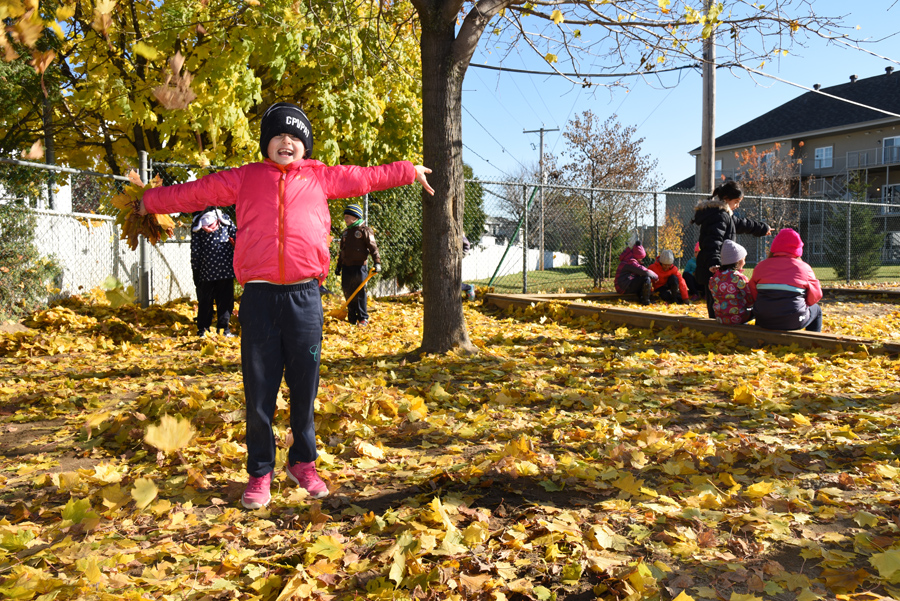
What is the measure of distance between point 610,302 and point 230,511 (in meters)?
8.79

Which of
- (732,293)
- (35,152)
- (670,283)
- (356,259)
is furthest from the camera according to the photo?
(670,283)

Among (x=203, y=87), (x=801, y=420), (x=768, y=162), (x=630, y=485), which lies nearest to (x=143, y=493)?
(x=630, y=485)

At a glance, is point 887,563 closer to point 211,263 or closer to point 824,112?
point 211,263

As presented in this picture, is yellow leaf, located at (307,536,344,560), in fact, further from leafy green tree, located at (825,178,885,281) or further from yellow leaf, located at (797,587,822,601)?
leafy green tree, located at (825,178,885,281)

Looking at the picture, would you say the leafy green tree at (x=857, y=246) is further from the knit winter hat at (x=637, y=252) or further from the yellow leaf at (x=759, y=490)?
the yellow leaf at (x=759, y=490)

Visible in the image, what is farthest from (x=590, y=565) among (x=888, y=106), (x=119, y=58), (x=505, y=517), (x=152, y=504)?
(x=888, y=106)

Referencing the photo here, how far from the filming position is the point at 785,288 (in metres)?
6.15

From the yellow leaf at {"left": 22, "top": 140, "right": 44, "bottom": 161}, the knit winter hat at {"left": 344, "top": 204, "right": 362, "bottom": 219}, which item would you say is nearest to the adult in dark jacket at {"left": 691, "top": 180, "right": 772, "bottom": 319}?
the knit winter hat at {"left": 344, "top": 204, "right": 362, "bottom": 219}

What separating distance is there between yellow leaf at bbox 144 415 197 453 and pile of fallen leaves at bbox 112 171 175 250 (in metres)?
0.99

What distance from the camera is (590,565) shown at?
6.91 feet

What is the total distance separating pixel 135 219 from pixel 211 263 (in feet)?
14.3

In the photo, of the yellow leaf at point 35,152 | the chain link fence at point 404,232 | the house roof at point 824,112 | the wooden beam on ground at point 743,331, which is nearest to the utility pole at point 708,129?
the chain link fence at point 404,232

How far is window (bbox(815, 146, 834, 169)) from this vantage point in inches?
1574

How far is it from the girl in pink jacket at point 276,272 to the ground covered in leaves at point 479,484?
219 mm
